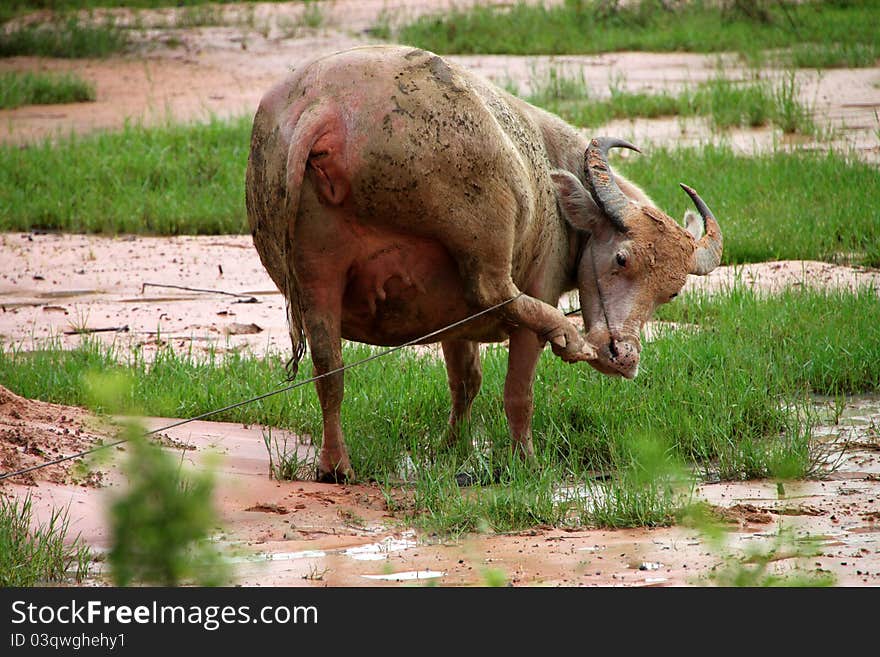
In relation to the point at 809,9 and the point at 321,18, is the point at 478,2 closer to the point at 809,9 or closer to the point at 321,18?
the point at 321,18

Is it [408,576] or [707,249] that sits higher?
[707,249]

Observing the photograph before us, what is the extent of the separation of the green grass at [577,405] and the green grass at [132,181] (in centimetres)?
334

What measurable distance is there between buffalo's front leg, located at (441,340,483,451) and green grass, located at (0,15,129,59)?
12.3m

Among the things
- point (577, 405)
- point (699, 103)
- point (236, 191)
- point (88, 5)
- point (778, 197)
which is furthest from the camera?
point (88, 5)

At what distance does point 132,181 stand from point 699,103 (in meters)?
6.37

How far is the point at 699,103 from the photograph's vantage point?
14297mm

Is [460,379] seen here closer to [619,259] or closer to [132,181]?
[619,259]

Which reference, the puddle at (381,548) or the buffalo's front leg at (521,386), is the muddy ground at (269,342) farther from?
the buffalo's front leg at (521,386)

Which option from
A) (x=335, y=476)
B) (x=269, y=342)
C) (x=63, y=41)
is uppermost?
(x=63, y=41)

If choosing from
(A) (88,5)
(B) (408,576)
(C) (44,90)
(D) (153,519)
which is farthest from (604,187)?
(A) (88,5)

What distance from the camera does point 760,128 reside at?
45.4 feet

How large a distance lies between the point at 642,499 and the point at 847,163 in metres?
7.82

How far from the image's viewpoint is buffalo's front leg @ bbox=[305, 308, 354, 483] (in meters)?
5.79
